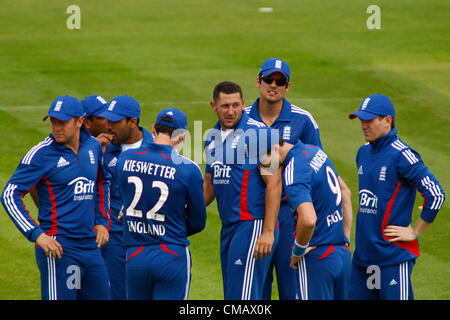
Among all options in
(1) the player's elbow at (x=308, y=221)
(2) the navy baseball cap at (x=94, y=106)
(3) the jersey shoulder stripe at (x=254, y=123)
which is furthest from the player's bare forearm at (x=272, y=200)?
(2) the navy baseball cap at (x=94, y=106)

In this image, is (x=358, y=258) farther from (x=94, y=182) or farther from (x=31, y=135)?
(x=31, y=135)

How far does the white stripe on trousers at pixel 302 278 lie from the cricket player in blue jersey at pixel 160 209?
0.99m

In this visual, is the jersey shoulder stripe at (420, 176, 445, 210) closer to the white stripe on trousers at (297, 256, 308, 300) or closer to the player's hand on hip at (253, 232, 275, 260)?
the white stripe on trousers at (297, 256, 308, 300)

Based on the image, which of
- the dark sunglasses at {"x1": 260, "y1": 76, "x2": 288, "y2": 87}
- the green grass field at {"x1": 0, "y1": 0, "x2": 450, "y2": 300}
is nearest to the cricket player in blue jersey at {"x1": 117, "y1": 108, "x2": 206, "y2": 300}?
the dark sunglasses at {"x1": 260, "y1": 76, "x2": 288, "y2": 87}

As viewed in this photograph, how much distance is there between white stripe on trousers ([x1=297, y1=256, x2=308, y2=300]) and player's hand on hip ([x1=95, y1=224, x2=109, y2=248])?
192 cm

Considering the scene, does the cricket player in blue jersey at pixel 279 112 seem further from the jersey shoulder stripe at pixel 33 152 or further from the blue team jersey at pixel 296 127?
the jersey shoulder stripe at pixel 33 152

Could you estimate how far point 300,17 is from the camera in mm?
25031

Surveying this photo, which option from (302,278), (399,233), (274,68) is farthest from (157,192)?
(399,233)

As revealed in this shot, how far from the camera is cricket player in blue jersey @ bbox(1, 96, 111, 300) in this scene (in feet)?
23.0

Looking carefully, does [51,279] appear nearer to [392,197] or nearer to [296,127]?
[296,127]

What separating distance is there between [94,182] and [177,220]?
1.06m

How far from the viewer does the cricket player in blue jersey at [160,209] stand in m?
6.61

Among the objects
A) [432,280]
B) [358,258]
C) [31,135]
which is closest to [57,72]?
[31,135]
